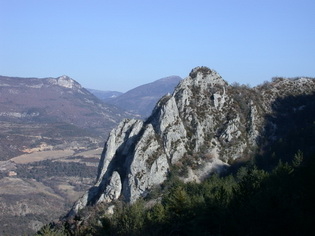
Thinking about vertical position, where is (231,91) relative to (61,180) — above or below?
above

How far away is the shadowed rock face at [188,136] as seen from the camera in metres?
61.2

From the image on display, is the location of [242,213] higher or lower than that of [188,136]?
lower

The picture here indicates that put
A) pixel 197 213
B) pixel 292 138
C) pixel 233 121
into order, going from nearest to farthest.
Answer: pixel 197 213 < pixel 292 138 < pixel 233 121

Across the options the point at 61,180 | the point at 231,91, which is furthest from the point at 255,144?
the point at 61,180

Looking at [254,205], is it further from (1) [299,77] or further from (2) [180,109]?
(1) [299,77]

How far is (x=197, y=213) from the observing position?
33625 millimetres

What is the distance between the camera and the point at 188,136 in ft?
217

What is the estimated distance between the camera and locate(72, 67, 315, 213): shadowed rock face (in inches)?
2408

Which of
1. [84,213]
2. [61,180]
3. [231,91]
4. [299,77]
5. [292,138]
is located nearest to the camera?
[84,213]

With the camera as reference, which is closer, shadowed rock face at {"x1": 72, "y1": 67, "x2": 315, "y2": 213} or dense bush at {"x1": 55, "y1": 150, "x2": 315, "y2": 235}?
dense bush at {"x1": 55, "y1": 150, "x2": 315, "y2": 235}

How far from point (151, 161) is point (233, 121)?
51.7 ft

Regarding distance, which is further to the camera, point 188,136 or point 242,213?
point 188,136

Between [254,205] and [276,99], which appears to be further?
[276,99]

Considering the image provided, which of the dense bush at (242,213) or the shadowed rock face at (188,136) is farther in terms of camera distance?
the shadowed rock face at (188,136)
